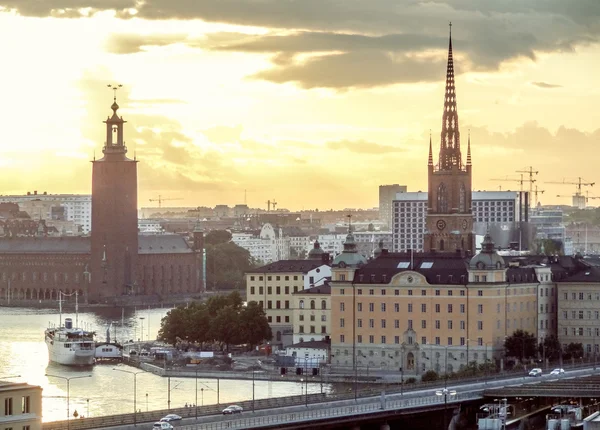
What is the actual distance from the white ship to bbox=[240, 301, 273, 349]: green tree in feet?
19.2

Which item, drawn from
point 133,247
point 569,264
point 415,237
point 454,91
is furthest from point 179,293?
point 569,264

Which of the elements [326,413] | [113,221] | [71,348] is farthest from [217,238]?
[326,413]

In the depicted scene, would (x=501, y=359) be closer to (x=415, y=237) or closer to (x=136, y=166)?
(x=136, y=166)

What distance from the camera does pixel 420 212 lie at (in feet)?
575

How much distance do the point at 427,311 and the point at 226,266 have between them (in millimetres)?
80184

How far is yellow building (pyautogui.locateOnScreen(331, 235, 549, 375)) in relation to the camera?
74625mm

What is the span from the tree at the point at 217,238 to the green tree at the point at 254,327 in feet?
299

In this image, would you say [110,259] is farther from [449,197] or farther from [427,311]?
[427,311]

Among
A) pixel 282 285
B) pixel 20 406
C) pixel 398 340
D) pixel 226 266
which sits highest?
pixel 226 266

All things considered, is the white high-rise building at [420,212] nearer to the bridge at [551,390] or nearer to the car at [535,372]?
the car at [535,372]

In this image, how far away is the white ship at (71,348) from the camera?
83.8m

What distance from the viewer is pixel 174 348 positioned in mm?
84812

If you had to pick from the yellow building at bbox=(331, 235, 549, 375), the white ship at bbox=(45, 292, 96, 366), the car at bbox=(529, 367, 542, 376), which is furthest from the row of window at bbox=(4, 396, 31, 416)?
the white ship at bbox=(45, 292, 96, 366)

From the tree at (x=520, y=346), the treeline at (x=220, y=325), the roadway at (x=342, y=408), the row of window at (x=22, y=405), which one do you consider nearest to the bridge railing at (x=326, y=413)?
the roadway at (x=342, y=408)
